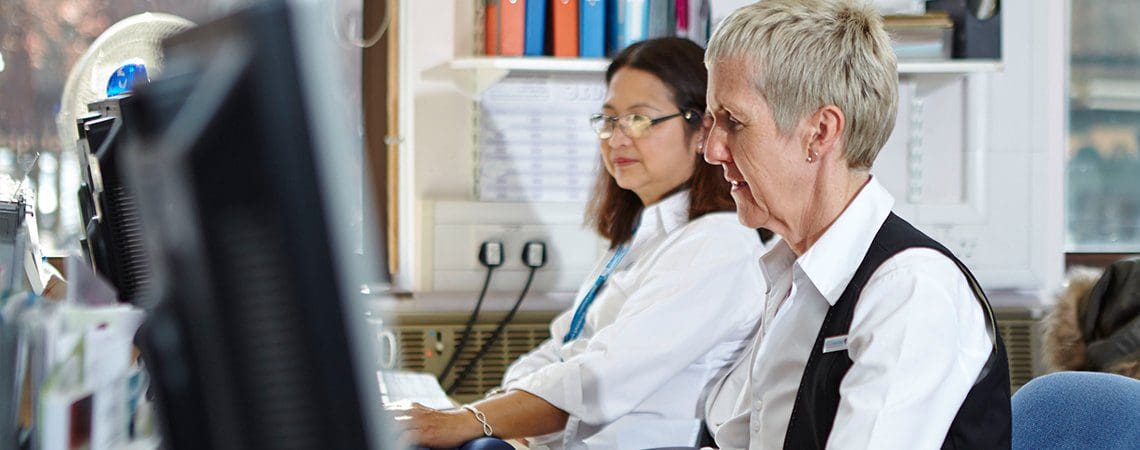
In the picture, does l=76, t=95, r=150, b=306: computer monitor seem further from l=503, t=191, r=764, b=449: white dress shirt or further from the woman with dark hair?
l=503, t=191, r=764, b=449: white dress shirt

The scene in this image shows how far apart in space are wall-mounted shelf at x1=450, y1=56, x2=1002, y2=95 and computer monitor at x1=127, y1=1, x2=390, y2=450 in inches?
101

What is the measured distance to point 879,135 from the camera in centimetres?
130

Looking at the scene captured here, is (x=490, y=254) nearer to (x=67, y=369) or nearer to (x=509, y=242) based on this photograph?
(x=509, y=242)

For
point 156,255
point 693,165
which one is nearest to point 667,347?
point 693,165

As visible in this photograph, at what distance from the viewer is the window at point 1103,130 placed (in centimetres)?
369

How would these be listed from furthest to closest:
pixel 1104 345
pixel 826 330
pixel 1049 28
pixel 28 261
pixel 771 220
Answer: pixel 1049 28 → pixel 1104 345 → pixel 771 220 → pixel 826 330 → pixel 28 261

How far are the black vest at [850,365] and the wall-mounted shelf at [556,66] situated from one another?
189 cm

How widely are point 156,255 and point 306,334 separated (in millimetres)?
82

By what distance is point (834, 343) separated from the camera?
1193 mm

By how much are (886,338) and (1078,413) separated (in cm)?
52

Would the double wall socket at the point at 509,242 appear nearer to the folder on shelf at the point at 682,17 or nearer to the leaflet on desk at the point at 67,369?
the folder on shelf at the point at 682,17

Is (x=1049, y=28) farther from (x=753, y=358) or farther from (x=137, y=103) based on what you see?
(x=137, y=103)

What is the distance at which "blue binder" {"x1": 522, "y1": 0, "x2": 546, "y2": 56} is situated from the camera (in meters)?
3.07

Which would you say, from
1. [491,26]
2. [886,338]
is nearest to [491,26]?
[491,26]
